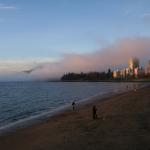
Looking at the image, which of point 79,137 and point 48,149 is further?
point 79,137

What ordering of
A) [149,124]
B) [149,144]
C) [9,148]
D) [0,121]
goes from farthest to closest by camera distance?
[0,121], [149,124], [9,148], [149,144]

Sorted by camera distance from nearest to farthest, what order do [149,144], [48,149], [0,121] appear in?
[149,144], [48,149], [0,121]

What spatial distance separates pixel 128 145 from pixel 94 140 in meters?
2.45

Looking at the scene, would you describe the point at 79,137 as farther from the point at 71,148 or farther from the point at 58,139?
the point at 71,148

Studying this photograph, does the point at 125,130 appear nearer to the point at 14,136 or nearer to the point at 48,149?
the point at 48,149

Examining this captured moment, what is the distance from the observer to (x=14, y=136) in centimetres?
2248

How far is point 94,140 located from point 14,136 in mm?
7988

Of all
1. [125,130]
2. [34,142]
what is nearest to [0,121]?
[34,142]

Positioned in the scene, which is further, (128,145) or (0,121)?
(0,121)

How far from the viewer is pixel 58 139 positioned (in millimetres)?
18516

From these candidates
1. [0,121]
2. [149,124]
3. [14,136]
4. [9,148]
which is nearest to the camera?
[9,148]

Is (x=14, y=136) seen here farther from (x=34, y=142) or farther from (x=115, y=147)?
(x=115, y=147)

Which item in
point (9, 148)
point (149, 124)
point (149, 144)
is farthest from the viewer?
point (149, 124)

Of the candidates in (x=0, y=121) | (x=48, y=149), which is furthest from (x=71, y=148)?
(x=0, y=121)
